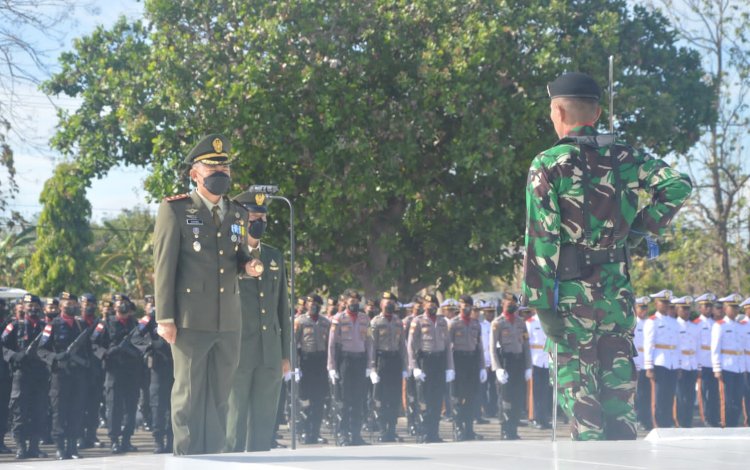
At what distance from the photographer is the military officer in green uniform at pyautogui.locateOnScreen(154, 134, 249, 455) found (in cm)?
668

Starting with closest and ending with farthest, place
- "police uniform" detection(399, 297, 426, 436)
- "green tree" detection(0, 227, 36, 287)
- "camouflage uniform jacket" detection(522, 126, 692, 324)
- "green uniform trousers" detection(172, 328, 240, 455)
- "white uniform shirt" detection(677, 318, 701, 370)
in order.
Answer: "camouflage uniform jacket" detection(522, 126, 692, 324), "green uniform trousers" detection(172, 328, 240, 455), "police uniform" detection(399, 297, 426, 436), "white uniform shirt" detection(677, 318, 701, 370), "green tree" detection(0, 227, 36, 287)

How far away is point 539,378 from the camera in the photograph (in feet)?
65.4

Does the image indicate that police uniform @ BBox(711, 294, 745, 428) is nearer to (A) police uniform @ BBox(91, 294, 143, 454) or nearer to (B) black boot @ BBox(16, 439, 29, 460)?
(A) police uniform @ BBox(91, 294, 143, 454)

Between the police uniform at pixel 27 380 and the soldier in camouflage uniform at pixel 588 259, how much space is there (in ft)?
34.3

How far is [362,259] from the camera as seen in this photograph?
25734mm

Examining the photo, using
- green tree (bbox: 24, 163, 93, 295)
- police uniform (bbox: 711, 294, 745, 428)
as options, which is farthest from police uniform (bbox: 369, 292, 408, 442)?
green tree (bbox: 24, 163, 93, 295)

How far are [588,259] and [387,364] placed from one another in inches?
507

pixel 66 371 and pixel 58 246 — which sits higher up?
pixel 58 246

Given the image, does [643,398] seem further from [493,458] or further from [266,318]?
[493,458]

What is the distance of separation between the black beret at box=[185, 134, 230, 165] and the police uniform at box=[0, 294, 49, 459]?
27.3 ft

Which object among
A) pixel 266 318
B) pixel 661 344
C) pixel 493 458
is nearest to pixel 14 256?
pixel 661 344

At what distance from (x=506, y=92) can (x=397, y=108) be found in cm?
226

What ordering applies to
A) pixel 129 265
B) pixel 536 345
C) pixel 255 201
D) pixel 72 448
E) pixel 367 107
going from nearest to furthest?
pixel 255 201 < pixel 72 448 < pixel 536 345 < pixel 367 107 < pixel 129 265

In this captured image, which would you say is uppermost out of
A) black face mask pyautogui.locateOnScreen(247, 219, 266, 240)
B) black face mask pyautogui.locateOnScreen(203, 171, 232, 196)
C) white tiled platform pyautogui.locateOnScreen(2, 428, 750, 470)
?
black face mask pyautogui.locateOnScreen(203, 171, 232, 196)
